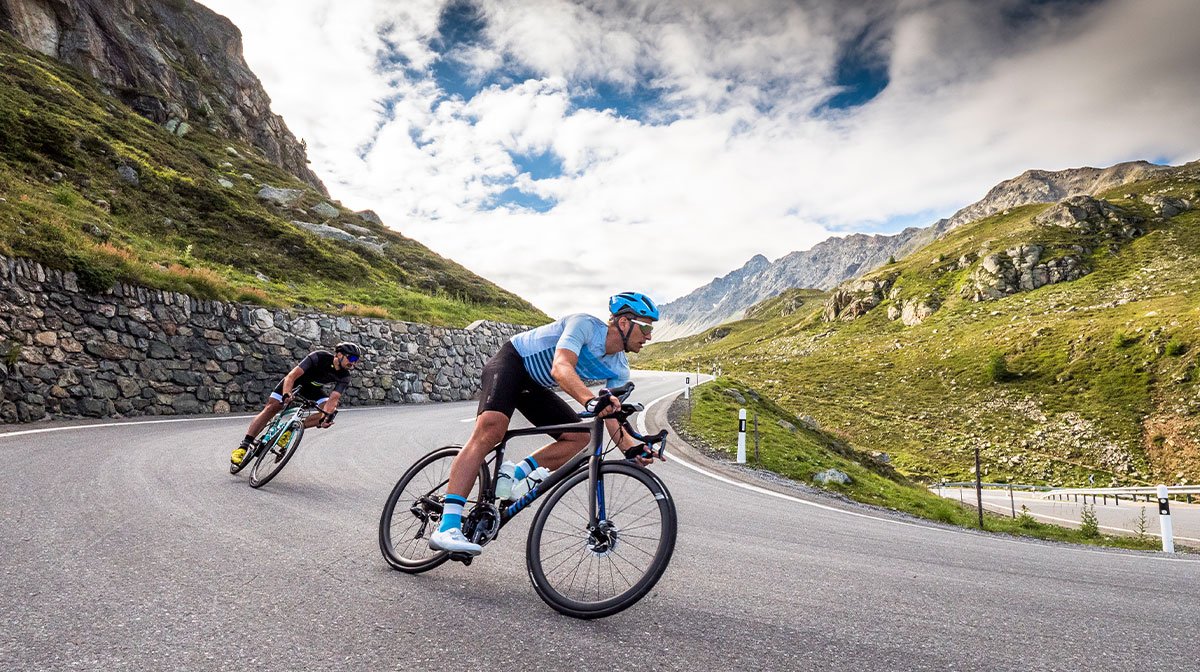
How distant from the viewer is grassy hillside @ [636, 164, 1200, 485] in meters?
39.8

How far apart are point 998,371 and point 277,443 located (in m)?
65.3

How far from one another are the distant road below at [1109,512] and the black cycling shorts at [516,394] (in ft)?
64.7

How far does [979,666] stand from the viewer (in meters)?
2.88

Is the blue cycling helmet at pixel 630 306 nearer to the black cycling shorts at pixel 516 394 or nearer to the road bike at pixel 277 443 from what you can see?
the black cycling shorts at pixel 516 394

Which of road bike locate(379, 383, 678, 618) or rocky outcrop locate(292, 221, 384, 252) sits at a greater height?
rocky outcrop locate(292, 221, 384, 252)

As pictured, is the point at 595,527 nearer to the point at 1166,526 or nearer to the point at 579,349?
the point at 579,349

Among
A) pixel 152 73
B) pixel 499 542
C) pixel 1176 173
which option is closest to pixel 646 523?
pixel 499 542

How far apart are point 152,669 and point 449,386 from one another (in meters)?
22.1

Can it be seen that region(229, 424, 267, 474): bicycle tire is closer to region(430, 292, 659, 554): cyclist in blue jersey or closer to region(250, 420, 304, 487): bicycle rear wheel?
region(250, 420, 304, 487): bicycle rear wheel

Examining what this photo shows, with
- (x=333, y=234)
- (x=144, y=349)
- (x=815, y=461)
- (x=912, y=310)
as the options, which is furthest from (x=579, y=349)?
(x=912, y=310)

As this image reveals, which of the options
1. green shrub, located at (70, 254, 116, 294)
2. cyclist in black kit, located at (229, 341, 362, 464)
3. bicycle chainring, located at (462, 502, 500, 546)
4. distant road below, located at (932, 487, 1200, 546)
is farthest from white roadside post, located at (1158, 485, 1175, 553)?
green shrub, located at (70, 254, 116, 294)

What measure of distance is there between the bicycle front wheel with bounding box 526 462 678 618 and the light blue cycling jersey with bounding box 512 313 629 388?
796 millimetres

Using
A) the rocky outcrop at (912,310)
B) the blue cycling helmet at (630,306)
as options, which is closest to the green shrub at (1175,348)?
the rocky outcrop at (912,310)

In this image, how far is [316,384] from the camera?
794cm
